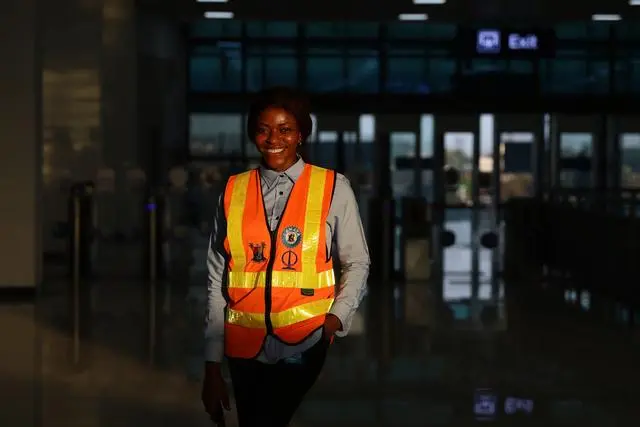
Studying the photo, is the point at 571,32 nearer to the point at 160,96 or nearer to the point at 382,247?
the point at 160,96

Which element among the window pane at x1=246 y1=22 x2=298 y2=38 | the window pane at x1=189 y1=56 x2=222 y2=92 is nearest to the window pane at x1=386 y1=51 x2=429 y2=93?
the window pane at x1=246 y1=22 x2=298 y2=38


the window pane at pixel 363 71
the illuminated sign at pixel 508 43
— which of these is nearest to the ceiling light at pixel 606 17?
the illuminated sign at pixel 508 43

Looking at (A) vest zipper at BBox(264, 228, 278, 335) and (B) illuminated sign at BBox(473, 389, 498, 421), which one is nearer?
(A) vest zipper at BBox(264, 228, 278, 335)

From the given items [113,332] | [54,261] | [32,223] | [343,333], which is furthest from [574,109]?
[343,333]

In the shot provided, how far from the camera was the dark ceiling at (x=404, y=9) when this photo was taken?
17062 millimetres

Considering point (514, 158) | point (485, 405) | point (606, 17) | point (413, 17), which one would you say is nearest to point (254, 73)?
point (514, 158)

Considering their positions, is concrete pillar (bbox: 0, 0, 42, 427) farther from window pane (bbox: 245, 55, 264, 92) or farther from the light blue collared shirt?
window pane (bbox: 245, 55, 264, 92)

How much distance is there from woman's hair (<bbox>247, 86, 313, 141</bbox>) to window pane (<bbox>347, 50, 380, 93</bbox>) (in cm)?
2553

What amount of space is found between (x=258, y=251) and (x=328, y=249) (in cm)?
22

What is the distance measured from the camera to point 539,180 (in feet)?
97.0

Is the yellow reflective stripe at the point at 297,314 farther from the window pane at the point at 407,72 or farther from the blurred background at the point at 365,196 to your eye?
the window pane at the point at 407,72

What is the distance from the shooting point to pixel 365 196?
1561 cm

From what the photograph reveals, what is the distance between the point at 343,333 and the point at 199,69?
25.3m

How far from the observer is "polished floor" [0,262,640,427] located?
6.55 m
